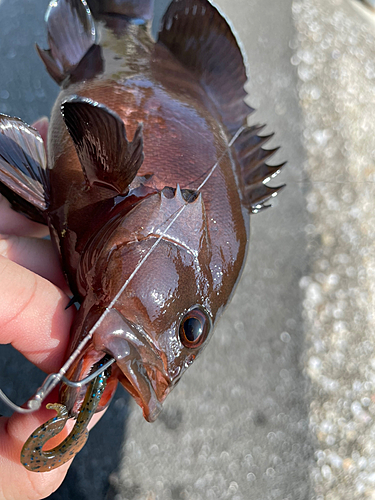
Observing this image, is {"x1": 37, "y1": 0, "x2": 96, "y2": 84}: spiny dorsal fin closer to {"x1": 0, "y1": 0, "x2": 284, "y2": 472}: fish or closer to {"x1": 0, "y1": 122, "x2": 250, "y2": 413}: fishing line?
{"x1": 0, "y1": 0, "x2": 284, "y2": 472}: fish

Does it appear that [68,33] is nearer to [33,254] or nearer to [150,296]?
[33,254]

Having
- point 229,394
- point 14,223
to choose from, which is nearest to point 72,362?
point 14,223

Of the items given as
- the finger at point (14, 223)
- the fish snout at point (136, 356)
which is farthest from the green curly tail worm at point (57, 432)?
the finger at point (14, 223)

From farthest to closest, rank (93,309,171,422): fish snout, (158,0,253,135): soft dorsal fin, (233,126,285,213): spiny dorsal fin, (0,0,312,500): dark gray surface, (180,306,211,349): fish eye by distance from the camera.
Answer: (0,0,312,500): dark gray surface
(158,0,253,135): soft dorsal fin
(233,126,285,213): spiny dorsal fin
(180,306,211,349): fish eye
(93,309,171,422): fish snout

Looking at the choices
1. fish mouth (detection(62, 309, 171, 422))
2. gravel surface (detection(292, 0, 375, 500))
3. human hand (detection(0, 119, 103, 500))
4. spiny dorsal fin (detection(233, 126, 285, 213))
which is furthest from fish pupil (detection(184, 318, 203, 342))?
gravel surface (detection(292, 0, 375, 500))

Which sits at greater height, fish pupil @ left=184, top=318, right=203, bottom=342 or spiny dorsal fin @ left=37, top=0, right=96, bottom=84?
spiny dorsal fin @ left=37, top=0, right=96, bottom=84

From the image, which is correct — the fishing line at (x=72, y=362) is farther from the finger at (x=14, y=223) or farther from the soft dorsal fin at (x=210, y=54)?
the finger at (x=14, y=223)

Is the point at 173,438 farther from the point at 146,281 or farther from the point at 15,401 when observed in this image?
the point at 146,281
